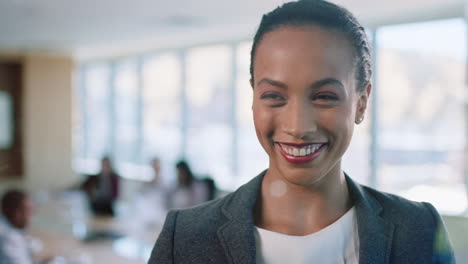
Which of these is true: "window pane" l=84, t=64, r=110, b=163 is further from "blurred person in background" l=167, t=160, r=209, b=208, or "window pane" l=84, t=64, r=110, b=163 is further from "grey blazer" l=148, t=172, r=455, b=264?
"grey blazer" l=148, t=172, r=455, b=264

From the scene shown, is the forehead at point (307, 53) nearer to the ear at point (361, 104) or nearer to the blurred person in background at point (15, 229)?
the ear at point (361, 104)

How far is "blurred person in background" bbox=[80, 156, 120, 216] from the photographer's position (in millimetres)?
5762

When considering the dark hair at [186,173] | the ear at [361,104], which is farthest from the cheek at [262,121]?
the dark hair at [186,173]

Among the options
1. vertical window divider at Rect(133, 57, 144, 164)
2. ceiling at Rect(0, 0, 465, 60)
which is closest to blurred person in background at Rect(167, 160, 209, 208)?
ceiling at Rect(0, 0, 465, 60)

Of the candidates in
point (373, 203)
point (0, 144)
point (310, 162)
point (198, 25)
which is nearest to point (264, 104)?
point (310, 162)

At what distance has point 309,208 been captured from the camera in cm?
67

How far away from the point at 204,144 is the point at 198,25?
2389 mm

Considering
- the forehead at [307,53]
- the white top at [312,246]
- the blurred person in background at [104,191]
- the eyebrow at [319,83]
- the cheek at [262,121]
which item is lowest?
the blurred person in background at [104,191]

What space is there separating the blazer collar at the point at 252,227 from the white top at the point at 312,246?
0.9 inches

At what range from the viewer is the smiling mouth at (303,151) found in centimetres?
58

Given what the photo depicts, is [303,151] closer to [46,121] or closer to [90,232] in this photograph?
[90,232]

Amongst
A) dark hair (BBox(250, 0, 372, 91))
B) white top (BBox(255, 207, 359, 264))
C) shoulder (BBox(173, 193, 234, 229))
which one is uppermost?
dark hair (BBox(250, 0, 372, 91))

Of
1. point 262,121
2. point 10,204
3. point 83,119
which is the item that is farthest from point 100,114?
point 262,121

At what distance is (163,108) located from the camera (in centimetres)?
677
